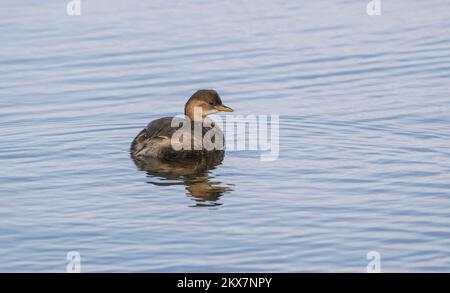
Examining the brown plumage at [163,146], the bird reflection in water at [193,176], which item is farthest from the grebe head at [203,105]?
the bird reflection in water at [193,176]

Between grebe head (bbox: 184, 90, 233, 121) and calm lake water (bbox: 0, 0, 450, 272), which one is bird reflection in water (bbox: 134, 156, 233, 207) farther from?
grebe head (bbox: 184, 90, 233, 121)

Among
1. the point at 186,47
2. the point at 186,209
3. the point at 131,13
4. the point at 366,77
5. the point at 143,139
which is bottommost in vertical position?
the point at 186,209

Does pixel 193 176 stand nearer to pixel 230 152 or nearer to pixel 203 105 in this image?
pixel 230 152

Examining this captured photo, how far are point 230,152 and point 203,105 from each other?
2.80 feet

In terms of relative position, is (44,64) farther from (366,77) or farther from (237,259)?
(237,259)

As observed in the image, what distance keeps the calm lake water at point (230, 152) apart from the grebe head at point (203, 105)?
85cm

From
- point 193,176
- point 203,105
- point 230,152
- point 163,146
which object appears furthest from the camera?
point 203,105

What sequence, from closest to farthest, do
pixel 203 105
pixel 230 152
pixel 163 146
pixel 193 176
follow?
pixel 193 176 → pixel 163 146 → pixel 230 152 → pixel 203 105

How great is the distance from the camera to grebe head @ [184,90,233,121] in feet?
47.4

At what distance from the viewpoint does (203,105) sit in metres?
14.5

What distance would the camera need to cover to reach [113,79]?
706 inches

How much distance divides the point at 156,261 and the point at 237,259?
2.36ft

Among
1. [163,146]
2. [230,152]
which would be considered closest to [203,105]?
[230,152]
